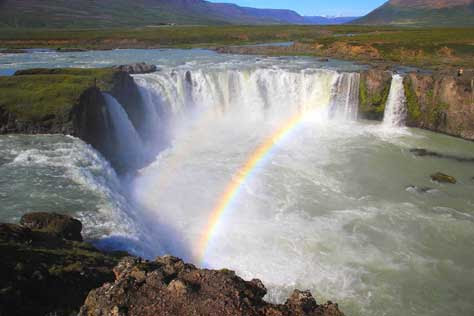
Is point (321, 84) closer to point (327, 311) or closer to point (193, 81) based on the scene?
point (193, 81)

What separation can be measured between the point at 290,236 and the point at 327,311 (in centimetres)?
845

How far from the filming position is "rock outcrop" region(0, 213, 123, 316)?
18.0 feet

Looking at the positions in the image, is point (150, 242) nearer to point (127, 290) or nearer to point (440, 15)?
point (127, 290)

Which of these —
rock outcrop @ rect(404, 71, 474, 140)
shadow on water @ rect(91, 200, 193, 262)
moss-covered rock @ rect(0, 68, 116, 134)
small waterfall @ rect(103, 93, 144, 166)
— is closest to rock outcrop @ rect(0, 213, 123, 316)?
shadow on water @ rect(91, 200, 193, 262)

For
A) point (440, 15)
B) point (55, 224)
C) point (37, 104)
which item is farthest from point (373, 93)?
point (440, 15)

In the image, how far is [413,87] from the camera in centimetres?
2809

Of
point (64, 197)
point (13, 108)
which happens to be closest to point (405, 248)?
point (64, 197)

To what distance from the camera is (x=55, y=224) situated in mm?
9000

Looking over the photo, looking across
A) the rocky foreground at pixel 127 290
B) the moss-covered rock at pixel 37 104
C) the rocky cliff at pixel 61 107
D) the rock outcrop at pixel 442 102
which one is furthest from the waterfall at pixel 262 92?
the rocky foreground at pixel 127 290

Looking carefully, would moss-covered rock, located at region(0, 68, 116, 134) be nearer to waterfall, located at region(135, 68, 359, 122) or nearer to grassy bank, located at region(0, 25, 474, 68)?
waterfall, located at region(135, 68, 359, 122)

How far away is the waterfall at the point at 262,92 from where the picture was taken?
2961 centimetres

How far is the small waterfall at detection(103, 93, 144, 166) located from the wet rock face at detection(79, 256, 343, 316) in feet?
48.7

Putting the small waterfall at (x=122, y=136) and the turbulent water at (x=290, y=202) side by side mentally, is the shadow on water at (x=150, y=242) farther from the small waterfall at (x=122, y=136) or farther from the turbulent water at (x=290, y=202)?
the small waterfall at (x=122, y=136)

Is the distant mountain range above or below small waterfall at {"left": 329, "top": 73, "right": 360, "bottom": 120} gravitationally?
above
